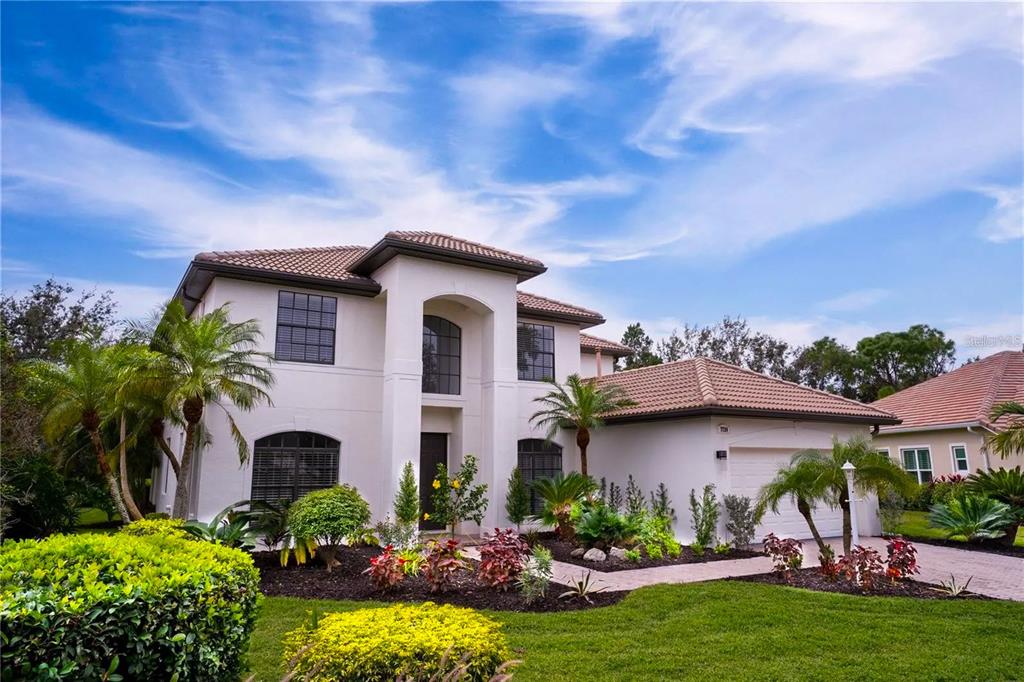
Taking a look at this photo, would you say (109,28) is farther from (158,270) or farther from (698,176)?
(158,270)

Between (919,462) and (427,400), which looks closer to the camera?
(427,400)

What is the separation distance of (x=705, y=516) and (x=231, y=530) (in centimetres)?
1071

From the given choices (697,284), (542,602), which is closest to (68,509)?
(542,602)

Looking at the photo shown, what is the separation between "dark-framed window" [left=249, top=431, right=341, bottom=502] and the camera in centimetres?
1554

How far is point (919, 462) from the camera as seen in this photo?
2498 cm

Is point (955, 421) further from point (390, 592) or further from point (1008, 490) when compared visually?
point (390, 592)

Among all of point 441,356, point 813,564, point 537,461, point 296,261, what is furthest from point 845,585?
point 296,261

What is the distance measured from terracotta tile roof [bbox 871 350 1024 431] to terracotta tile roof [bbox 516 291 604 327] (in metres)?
14.7

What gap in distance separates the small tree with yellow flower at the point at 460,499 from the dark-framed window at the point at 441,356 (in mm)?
2579

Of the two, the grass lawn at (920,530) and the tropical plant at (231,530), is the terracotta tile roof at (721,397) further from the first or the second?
the tropical plant at (231,530)

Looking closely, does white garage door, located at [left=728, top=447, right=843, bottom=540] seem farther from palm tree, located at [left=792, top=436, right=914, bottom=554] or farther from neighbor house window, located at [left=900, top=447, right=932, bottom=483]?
neighbor house window, located at [left=900, top=447, right=932, bottom=483]

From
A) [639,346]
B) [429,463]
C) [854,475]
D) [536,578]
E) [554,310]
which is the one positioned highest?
[639,346]

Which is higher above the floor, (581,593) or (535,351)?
(535,351)

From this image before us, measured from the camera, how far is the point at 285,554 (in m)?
11.7
